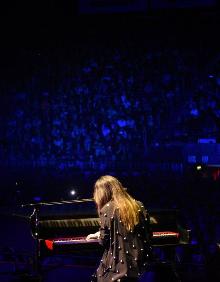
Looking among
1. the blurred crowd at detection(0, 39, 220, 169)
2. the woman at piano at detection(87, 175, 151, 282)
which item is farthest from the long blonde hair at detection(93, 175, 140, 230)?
the blurred crowd at detection(0, 39, 220, 169)

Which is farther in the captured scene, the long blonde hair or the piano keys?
the piano keys

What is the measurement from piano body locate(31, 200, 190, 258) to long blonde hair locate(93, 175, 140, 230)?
0.92 metres

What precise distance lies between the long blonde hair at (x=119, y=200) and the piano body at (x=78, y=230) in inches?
36.1

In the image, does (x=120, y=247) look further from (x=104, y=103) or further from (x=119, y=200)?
(x=104, y=103)

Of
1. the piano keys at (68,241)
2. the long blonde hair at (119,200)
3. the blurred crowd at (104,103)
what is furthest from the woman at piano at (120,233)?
the blurred crowd at (104,103)

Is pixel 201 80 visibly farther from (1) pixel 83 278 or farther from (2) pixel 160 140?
(1) pixel 83 278

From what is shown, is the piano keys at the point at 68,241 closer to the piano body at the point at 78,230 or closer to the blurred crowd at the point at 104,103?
the piano body at the point at 78,230

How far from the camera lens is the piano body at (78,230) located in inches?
147

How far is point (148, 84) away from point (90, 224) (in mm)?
4307

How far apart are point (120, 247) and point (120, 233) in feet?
0.30

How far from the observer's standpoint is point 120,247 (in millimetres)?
2885

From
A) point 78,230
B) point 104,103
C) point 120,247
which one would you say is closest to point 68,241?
point 78,230

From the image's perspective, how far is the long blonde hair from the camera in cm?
285

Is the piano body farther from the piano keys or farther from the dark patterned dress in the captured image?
the dark patterned dress
